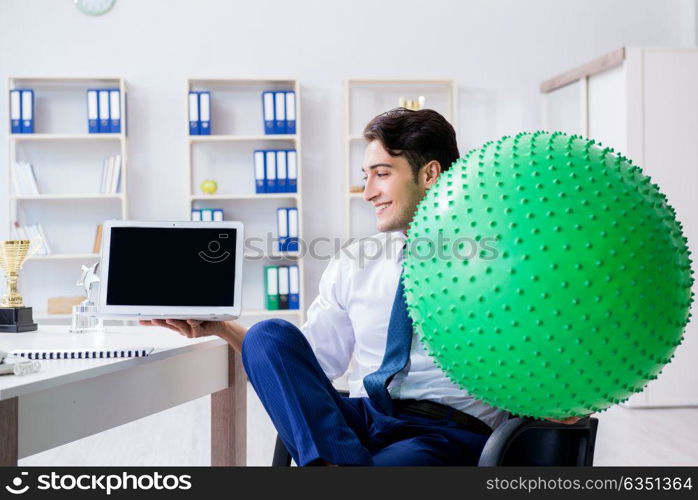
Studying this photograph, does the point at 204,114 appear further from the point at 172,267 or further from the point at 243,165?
the point at 172,267

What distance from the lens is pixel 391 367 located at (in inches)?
61.1

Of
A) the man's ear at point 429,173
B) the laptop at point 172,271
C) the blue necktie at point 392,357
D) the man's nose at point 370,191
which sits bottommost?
the blue necktie at point 392,357

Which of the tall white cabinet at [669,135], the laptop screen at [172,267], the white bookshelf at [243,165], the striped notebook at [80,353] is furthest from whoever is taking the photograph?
the white bookshelf at [243,165]

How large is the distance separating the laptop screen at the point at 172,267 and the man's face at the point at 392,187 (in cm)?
32

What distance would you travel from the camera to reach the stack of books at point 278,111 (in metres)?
4.67

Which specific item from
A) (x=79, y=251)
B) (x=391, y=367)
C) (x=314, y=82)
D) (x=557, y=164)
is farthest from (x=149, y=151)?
(x=557, y=164)

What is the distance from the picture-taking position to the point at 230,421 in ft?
6.47

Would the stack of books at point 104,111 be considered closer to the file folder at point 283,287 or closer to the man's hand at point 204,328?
the file folder at point 283,287

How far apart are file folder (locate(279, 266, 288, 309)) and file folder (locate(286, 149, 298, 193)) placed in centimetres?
51

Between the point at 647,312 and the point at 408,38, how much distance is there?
4.33 m

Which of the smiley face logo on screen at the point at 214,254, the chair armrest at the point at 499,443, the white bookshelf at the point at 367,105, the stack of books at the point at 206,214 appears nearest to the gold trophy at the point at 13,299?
the smiley face logo on screen at the point at 214,254

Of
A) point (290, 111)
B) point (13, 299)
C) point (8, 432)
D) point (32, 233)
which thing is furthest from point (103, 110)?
point (8, 432)

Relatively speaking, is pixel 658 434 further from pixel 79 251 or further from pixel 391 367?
pixel 79 251

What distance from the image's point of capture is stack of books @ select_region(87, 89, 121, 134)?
4.58 meters
